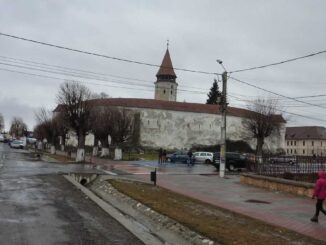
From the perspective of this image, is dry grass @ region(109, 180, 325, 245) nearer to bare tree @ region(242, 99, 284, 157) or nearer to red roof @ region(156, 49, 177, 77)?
bare tree @ region(242, 99, 284, 157)

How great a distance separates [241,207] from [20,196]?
7556 mm

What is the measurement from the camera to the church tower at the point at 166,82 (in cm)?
12419

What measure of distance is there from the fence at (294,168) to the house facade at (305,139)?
120 m

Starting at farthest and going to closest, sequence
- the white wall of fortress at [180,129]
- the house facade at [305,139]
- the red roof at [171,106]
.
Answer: the house facade at [305,139]
the white wall of fortress at [180,129]
the red roof at [171,106]

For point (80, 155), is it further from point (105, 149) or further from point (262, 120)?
point (262, 120)

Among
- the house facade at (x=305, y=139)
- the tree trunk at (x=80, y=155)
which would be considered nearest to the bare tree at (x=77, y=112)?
the tree trunk at (x=80, y=155)

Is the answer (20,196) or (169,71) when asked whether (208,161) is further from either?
(169,71)

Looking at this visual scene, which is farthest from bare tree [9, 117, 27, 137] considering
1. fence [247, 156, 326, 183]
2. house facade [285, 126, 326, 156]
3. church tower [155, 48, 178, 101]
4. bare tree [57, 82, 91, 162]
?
fence [247, 156, 326, 183]

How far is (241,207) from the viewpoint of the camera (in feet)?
56.9

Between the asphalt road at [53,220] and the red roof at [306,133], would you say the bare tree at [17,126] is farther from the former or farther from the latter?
the asphalt road at [53,220]

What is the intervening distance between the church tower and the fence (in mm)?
94258

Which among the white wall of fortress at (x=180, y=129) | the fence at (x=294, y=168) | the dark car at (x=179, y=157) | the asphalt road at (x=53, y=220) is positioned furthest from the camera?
the white wall of fortress at (x=180, y=129)

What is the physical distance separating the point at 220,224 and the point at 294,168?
56.4ft

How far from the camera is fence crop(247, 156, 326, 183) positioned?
1065 inches
